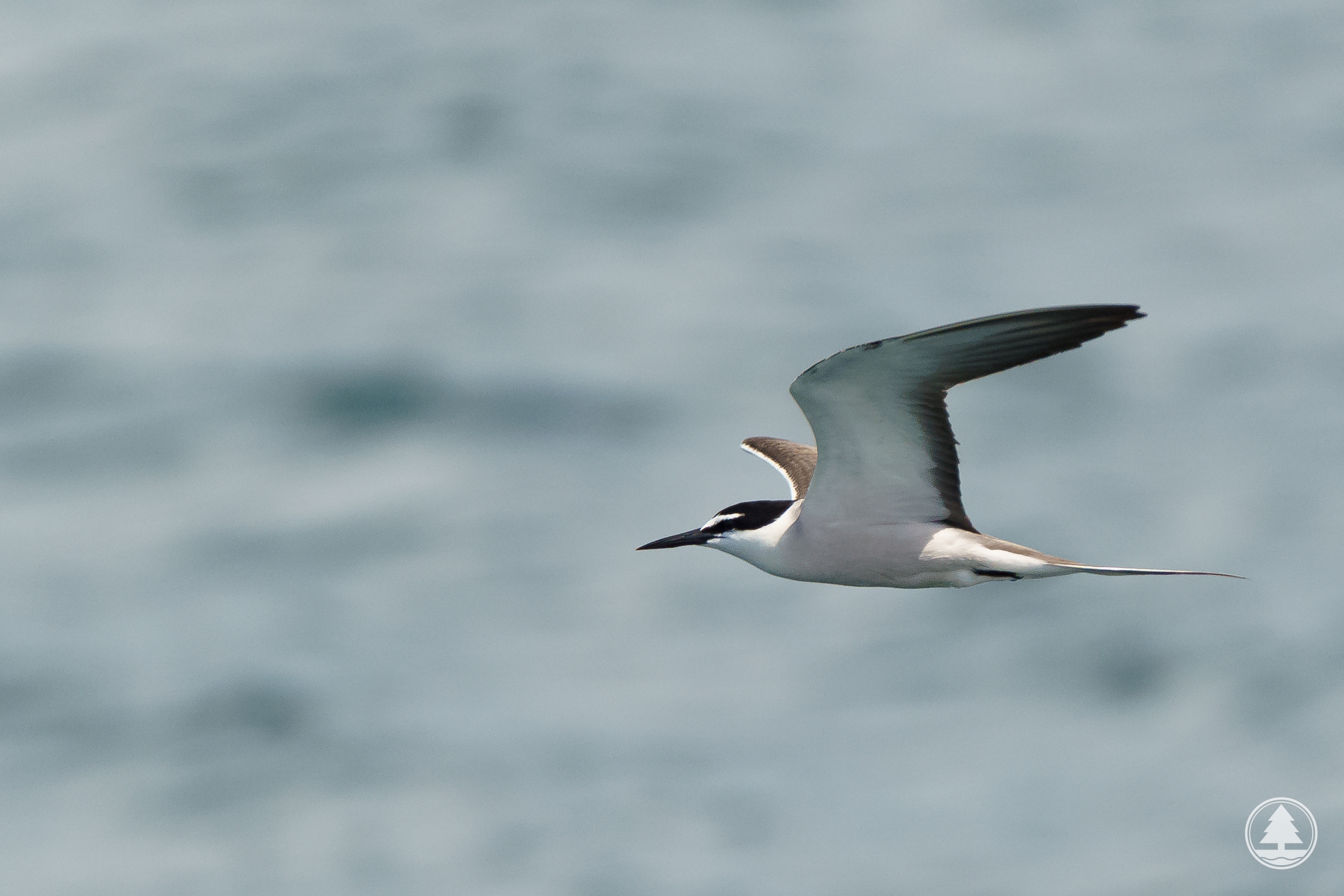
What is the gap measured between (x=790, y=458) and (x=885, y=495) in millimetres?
2163

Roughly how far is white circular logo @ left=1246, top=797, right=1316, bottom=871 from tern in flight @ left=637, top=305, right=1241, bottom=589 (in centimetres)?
2149

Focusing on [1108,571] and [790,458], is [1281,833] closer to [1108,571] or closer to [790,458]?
[790,458]

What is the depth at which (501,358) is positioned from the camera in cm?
3441

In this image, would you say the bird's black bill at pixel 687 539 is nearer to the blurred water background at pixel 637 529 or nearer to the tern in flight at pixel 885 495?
the tern in flight at pixel 885 495

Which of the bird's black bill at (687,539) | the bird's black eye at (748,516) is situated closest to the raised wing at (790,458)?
the bird's black eye at (748,516)

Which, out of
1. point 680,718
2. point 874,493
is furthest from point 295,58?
point 874,493

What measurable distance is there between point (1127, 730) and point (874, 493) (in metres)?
23.7

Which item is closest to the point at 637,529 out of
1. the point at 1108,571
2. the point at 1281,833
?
the point at 1281,833

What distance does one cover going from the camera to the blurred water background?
31.1m

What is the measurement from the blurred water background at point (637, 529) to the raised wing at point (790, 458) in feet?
46.6

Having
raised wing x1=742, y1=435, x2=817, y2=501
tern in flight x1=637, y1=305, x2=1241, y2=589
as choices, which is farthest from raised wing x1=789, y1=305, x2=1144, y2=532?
raised wing x1=742, y1=435, x2=817, y2=501

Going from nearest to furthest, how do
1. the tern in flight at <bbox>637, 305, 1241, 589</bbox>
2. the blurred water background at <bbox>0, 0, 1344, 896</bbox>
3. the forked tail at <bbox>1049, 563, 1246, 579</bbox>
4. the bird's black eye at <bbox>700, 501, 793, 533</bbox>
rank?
1. the forked tail at <bbox>1049, 563, 1246, 579</bbox>
2. the tern in flight at <bbox>637, 305, 1241, 589</bbox>
3. the bird's black eye at <bbox>700, 501, 793, 533</bbox>
4. the blurred water background at <bbox>0, 0, 1344, 896</bbox>

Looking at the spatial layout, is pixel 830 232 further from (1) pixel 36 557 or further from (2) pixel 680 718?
(1) pixel 36 557

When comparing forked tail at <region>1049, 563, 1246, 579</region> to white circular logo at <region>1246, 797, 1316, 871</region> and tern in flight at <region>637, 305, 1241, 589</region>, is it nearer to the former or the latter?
tern in flight at <region>637, 305, 1241, 589</region>
